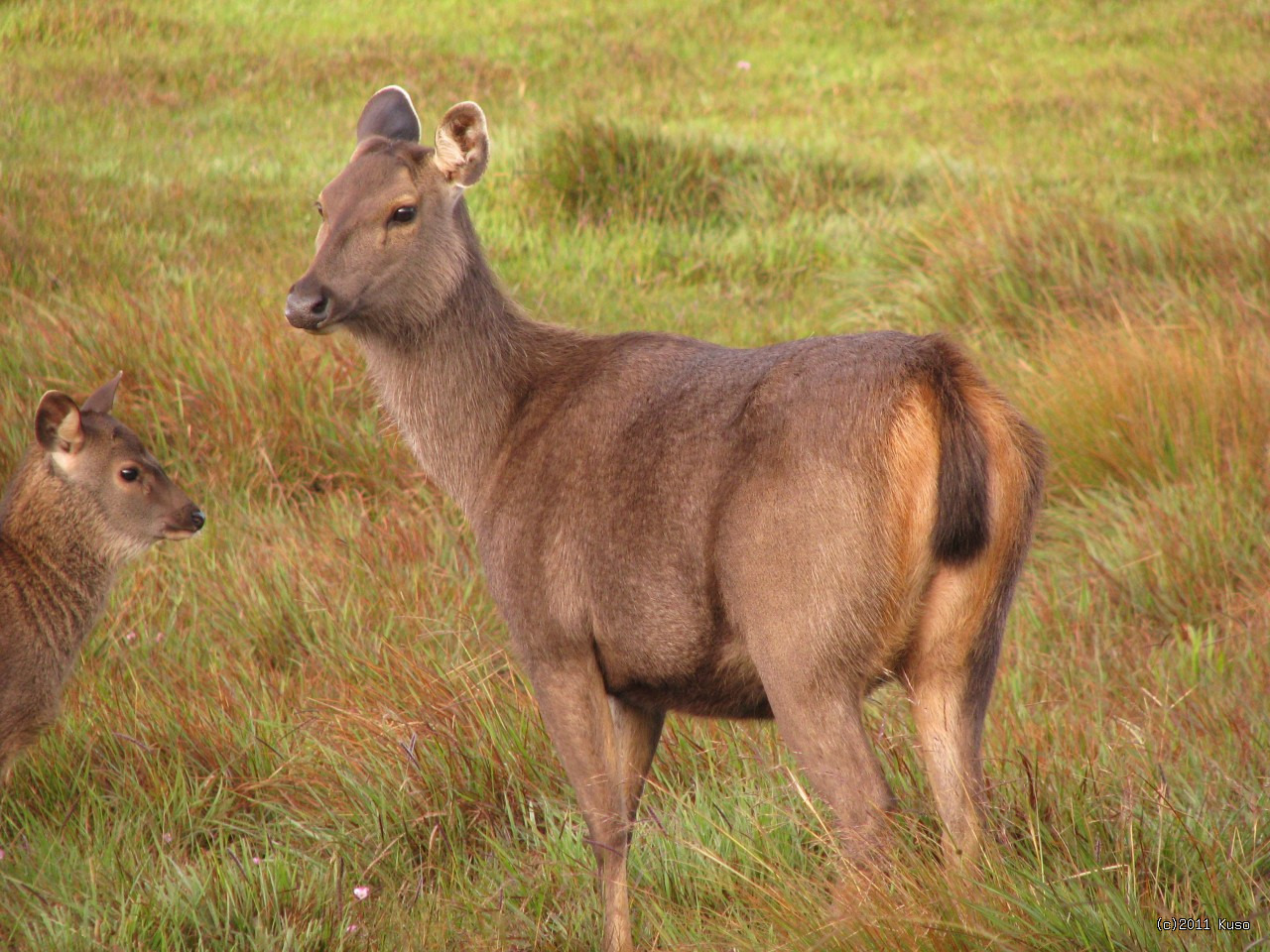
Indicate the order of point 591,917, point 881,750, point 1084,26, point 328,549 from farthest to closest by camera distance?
1. point 1084,26
2. point 328,549
3. point 881,750
4. point 591,917

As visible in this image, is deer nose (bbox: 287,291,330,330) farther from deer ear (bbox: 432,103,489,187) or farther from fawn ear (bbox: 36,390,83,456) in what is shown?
fawn ear (bbox: 36,390,83,456)

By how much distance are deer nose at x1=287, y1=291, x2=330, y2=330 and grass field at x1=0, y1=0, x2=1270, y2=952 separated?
3.68 ft

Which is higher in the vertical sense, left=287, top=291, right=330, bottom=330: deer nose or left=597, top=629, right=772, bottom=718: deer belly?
left=287, top=291, right=330, bottom=330: deer nose

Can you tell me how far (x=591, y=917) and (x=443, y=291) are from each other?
1674mm

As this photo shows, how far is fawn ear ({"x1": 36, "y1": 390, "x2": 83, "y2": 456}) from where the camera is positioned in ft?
15.1

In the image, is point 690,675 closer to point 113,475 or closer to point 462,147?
point 462,147

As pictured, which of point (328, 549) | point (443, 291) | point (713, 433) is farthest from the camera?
point (328, 549)

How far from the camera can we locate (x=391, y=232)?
381 centimetres

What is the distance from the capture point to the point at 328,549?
5.34 metres

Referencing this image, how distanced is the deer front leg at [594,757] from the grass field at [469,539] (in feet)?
0.33

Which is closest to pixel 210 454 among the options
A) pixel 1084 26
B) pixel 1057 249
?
A: pixel 1057 249

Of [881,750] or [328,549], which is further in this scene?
[328,549]

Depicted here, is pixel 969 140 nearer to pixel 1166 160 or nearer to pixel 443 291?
pixel 1166 160

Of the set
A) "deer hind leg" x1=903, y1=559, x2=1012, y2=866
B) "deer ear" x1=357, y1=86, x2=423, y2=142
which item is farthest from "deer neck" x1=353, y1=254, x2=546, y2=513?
"deer hind leg" x1=903, y1=559, x2=1012, y2=866
